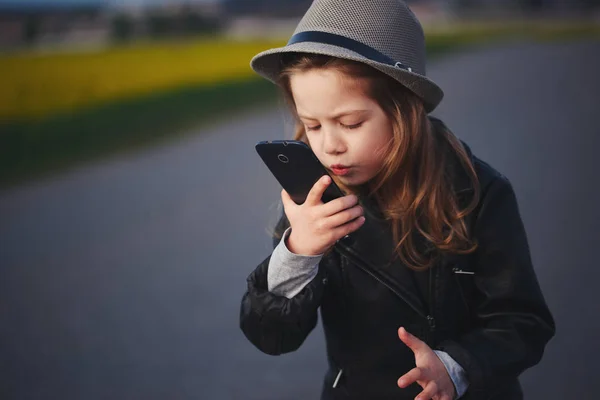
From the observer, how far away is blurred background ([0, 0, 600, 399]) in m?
3.54

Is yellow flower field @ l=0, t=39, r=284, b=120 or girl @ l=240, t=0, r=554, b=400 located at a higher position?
yellow flower field @ l=0, t=39, r=284, b=120

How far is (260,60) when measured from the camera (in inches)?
76.4

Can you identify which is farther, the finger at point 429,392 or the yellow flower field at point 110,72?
the yellow flower field at point 110,72

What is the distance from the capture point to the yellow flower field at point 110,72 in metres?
6.85

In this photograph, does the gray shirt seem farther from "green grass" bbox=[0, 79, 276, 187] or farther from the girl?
"green grass" bbox=[0, 79, 276, 187]

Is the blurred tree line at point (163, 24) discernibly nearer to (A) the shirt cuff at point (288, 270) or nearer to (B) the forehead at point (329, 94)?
(B) the forehead at point (329, 94)

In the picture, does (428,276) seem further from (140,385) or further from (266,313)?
(140,385)

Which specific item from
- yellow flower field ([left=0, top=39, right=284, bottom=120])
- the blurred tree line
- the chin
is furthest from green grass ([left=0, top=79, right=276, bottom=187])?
the chin

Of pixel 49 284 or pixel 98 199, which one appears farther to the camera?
pixel 98 199

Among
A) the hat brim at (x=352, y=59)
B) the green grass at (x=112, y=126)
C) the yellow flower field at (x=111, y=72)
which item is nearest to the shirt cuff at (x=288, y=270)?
the hat brim at (x=352, y=59)

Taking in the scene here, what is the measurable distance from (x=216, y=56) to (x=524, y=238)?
702 cm

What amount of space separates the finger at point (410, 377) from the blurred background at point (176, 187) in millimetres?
641

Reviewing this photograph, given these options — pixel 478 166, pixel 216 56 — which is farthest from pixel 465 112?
pixel 478 166

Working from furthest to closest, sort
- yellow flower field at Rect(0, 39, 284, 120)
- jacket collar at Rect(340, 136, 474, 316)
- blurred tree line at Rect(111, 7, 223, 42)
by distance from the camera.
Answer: blurred tree line at Rect(111, 7, 223, 42)
yellow flower field at Rect(0, 39, 284, 120)
jacket collar at Rect(340, 136, 474, 316)
